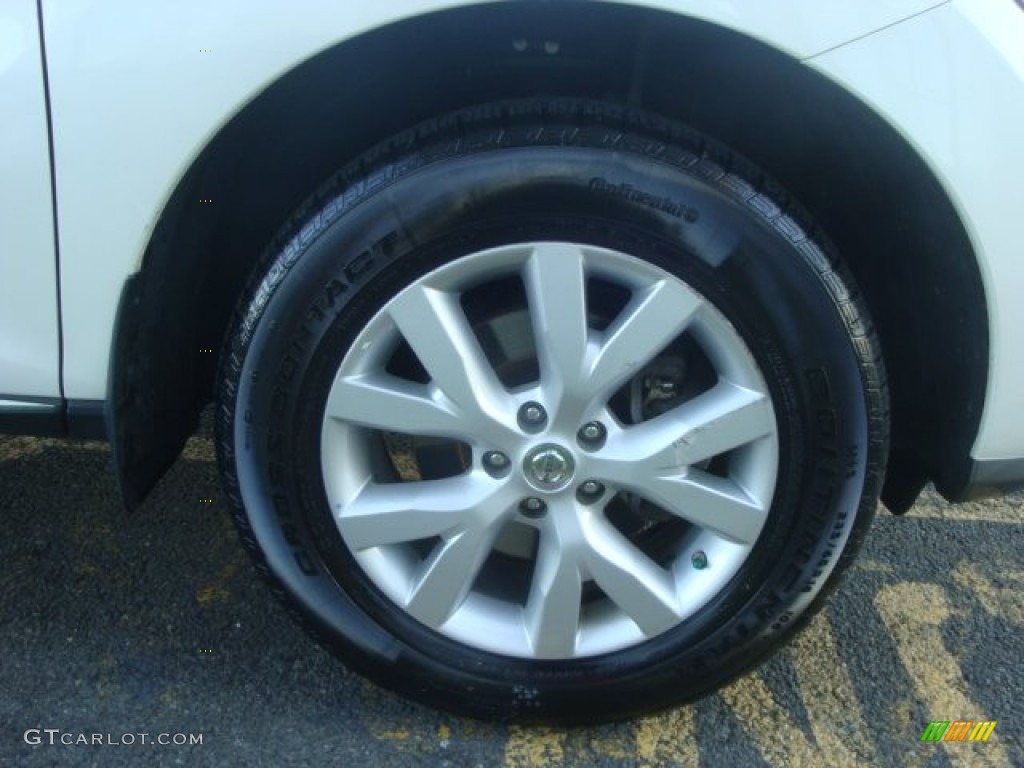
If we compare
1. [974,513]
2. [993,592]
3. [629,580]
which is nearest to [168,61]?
[629,580]

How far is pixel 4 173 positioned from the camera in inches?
55.1

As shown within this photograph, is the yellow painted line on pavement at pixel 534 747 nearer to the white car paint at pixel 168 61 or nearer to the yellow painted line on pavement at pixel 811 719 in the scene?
the yellow painted line on pavement at pixel 811 719

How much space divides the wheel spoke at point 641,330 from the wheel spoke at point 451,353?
0.16 m

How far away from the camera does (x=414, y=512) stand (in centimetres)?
155

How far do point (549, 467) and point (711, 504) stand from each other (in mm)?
266

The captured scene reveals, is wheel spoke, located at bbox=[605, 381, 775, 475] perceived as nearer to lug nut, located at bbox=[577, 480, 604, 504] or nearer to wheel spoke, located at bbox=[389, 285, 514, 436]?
lug nut, located at bbox=[577, 480, 604, 504]

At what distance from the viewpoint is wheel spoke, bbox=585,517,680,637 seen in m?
1.56

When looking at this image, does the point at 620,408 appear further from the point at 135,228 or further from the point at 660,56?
the point at 135,228

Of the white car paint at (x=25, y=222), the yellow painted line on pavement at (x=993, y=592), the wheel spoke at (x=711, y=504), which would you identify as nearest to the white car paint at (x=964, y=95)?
the wheel spoke at (x=711, y=504)

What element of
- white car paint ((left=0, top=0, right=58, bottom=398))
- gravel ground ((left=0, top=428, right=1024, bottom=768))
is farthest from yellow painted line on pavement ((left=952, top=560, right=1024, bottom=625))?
white car paint ((left=0, top=0, right=58, bottom=398))

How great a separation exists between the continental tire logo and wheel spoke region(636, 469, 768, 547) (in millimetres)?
543

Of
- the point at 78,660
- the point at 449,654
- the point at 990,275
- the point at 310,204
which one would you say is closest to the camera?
the point at 990,275

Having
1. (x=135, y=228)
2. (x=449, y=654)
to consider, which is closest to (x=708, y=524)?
(x=449, y=654)

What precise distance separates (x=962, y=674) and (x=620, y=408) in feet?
2.89
